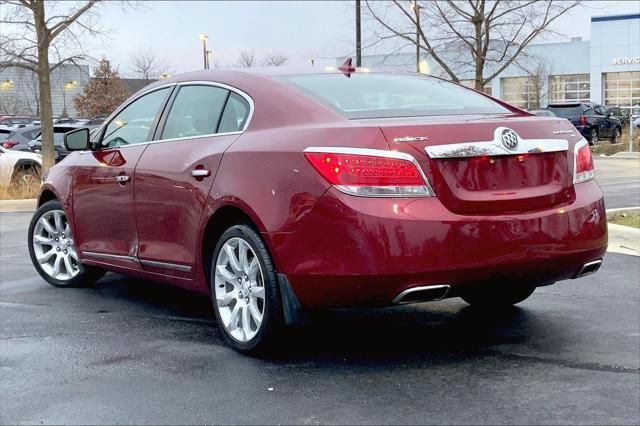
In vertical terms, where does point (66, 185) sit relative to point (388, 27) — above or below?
below

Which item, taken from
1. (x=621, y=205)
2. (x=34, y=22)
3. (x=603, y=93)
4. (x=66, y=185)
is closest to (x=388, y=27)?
(x=34, y=22)

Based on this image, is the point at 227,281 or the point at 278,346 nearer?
the point at 278,346

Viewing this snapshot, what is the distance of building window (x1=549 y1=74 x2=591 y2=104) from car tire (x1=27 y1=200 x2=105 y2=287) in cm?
5544

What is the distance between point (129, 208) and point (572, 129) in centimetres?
285

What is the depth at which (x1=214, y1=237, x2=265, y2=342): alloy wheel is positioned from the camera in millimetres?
4445

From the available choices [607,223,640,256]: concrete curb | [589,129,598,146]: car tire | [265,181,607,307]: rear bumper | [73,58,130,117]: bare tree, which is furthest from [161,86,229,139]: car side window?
[73,58,130,117]: bare tree

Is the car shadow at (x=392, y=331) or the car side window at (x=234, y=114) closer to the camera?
the car shadow at (x=392, y=331)

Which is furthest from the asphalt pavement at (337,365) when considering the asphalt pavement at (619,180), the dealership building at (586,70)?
the dealership building at (586,70)

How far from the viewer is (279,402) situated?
149 inches

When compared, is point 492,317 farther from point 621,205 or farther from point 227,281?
point 621,205

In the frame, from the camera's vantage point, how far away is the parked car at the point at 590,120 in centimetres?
3008

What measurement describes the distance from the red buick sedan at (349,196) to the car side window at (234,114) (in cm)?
1

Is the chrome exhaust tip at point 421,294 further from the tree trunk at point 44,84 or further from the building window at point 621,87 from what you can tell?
the building window at point 621,87

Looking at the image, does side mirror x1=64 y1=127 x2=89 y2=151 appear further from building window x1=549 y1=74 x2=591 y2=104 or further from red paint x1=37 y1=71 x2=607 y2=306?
building window x1=549 y1=74 x2=591 y2=104
